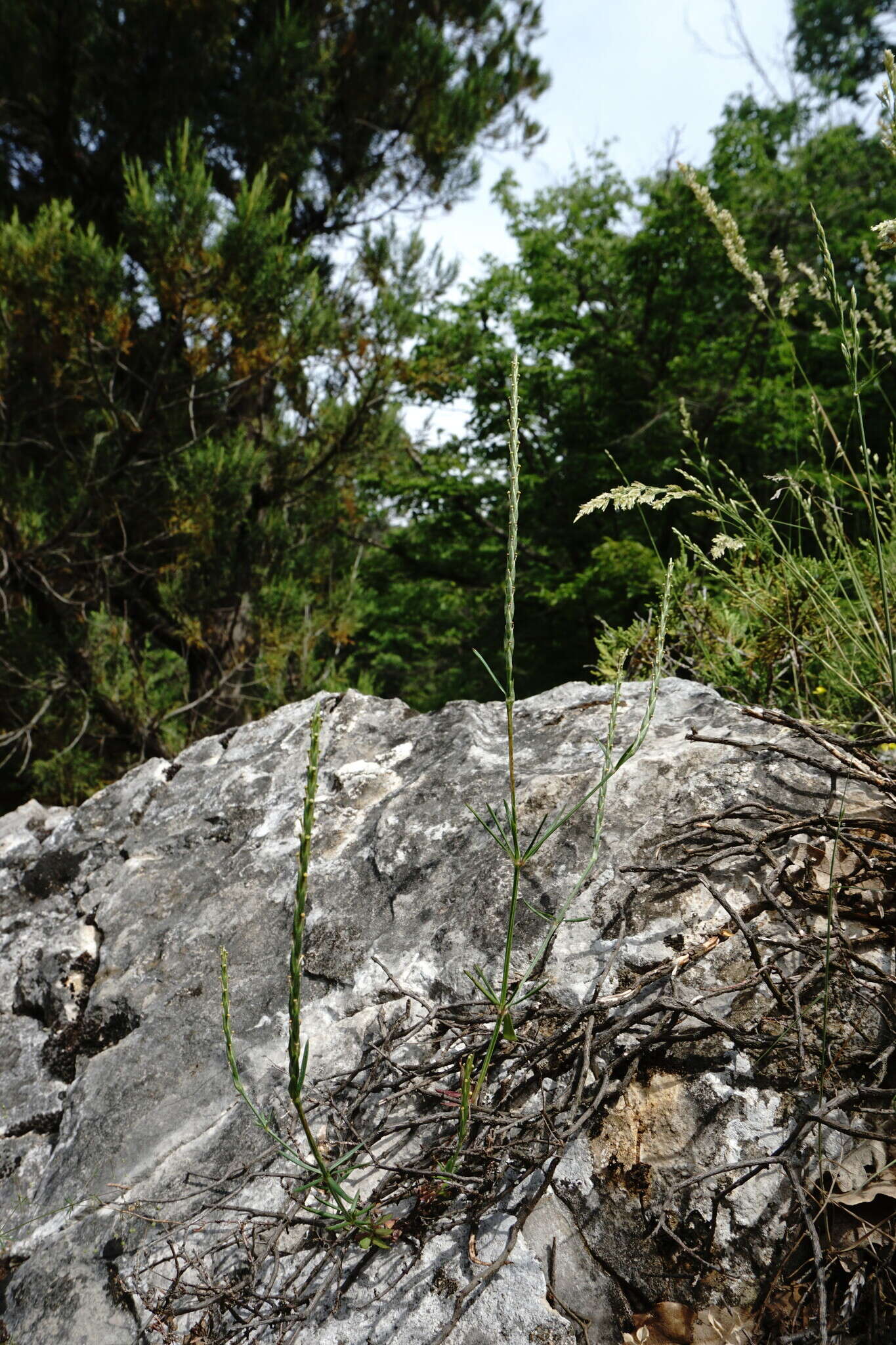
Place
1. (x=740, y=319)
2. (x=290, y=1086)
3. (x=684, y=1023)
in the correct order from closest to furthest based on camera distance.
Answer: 1. (x=290, y=1086)
2. (x=684, y=1023)
3. (x=740, y=319)

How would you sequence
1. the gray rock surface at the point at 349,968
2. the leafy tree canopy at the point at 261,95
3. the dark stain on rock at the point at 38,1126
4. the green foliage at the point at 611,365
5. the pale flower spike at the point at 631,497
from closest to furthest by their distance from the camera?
1. the gray rock surface at the point at 349,968
2. the pale flower spike at the point at 631,497
3. the dark stain on rock at the point at 38,1126
4. the leafy tree canopy at the point at 261,95
5. the green foliage at the point at 611,365

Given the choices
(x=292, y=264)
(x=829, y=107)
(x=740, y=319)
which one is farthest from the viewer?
(x=829, y=107)

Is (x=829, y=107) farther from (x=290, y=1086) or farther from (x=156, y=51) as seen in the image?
(x=290, y=1086)

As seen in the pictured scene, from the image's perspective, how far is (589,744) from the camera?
181 cm

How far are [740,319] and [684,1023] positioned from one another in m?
11.2

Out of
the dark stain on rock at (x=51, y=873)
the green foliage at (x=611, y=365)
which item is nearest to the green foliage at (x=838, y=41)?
the green foliage at (x=611, y=365)

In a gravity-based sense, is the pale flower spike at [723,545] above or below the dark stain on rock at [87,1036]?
above

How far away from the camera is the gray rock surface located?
39.1 inches

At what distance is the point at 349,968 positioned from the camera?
148cm

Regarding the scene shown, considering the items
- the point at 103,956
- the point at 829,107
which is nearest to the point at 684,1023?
the point at 103,956

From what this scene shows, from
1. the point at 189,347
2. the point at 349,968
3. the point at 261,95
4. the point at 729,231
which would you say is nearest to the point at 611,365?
the point at 261,95

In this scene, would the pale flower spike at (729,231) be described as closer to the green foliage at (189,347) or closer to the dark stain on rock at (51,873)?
the dark stain on rock at (51,873)

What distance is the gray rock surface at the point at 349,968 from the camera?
99 centimetres

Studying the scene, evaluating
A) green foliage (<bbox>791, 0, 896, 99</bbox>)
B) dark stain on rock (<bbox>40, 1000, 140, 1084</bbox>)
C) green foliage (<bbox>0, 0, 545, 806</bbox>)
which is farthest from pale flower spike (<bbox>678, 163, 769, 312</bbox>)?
green foliage (<bbox>791, 0, 896, 99</bbox>)
